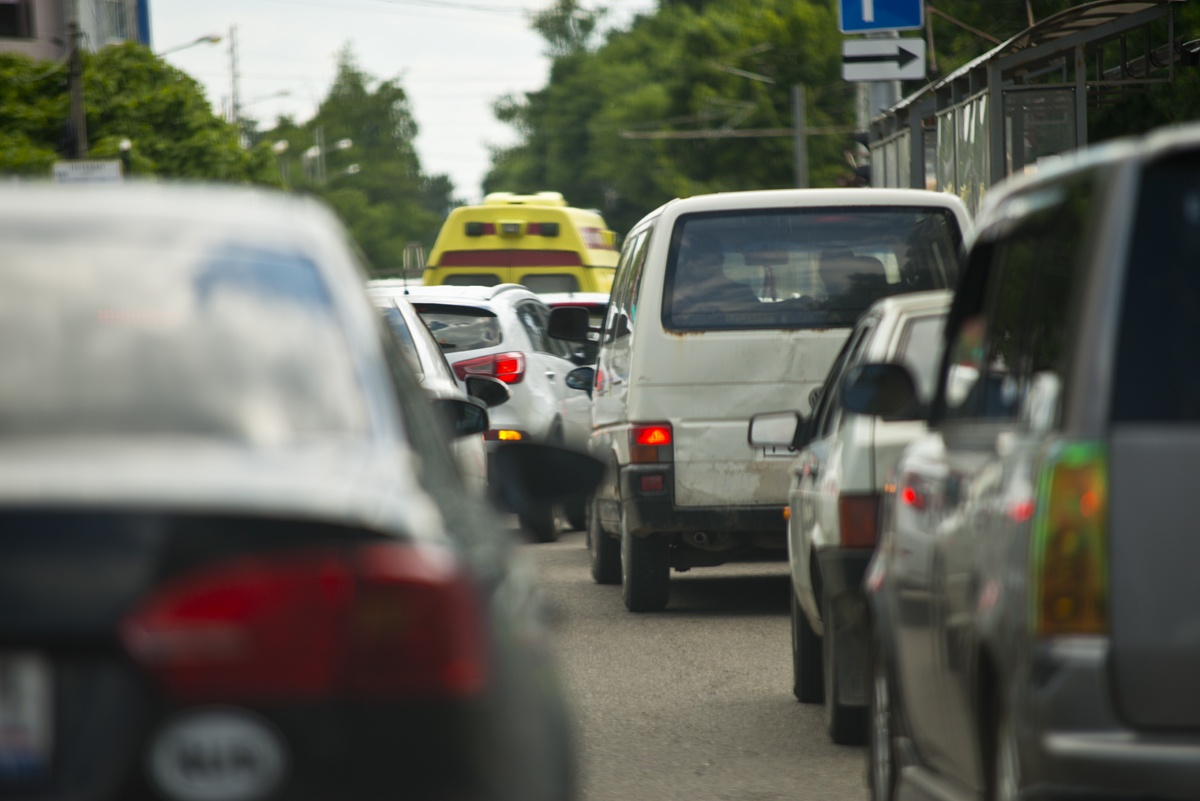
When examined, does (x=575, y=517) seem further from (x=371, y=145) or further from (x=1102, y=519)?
(x=371, y=145)

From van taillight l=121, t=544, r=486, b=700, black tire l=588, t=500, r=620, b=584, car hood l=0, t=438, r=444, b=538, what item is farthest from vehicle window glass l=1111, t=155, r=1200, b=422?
black tire l=588, t=500, r=620, b=584

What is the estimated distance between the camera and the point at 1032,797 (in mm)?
3682

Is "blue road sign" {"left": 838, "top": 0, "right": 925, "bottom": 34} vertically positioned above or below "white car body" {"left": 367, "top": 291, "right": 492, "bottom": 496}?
above

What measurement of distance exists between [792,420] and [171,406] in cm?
535

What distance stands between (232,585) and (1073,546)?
1.58 metres

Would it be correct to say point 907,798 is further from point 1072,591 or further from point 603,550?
point 603,550

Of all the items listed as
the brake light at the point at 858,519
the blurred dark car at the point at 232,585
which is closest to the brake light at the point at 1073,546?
the blurred dark car at the point at 232,585

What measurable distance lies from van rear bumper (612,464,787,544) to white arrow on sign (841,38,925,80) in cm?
1313

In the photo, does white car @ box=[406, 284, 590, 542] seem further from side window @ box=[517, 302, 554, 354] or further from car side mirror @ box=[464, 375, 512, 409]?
car side mirror @ box=[464, 375, 512, 409]

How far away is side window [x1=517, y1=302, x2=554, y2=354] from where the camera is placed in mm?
16391

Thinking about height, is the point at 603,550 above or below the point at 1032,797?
below

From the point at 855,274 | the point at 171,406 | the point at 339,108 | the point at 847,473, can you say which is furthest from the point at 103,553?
the point at 339,108

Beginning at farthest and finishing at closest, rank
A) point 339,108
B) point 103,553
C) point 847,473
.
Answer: point 339,108, point 847,473, point 103,553

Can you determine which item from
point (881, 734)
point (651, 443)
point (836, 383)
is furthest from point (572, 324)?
point (881, 734)
